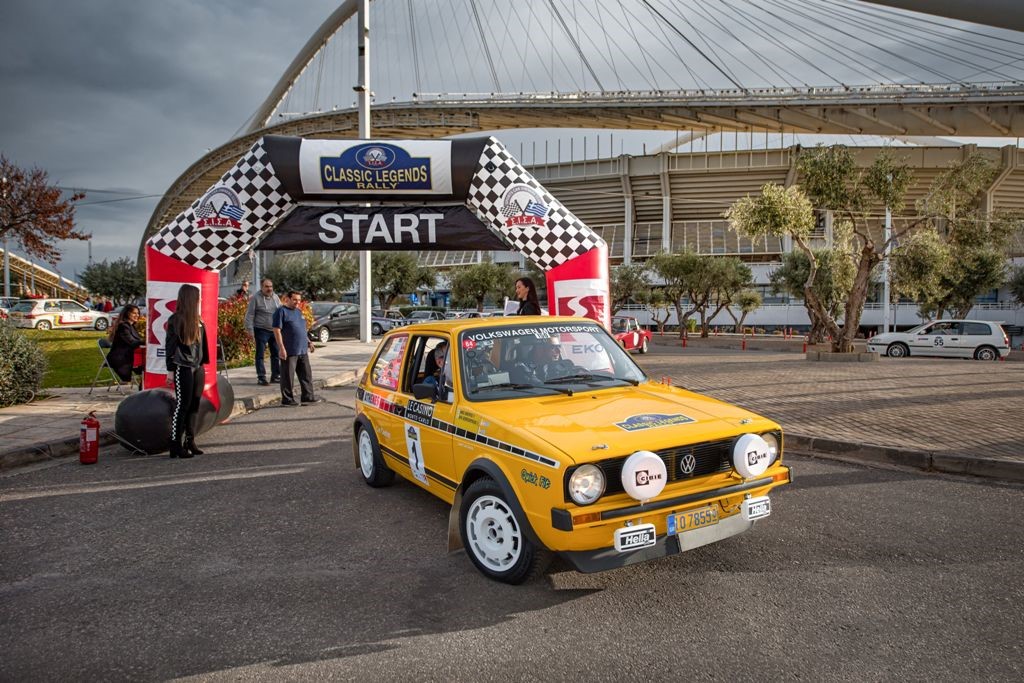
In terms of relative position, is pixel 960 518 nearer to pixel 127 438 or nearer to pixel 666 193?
pixel 127 438

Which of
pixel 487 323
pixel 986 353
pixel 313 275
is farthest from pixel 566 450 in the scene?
pixel 313 275

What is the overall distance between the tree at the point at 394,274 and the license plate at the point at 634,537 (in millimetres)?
41179

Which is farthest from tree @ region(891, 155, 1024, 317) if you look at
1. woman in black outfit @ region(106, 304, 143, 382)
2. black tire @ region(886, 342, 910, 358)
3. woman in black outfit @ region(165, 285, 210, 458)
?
woman in black outfit @ region(106, 304, 143, 382)

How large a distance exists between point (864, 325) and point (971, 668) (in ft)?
187

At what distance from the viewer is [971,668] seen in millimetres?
2680

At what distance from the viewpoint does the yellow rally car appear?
3.17 meters

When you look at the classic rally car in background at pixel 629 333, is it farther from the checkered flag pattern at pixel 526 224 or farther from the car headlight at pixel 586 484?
the car headlight at pixel 586 484

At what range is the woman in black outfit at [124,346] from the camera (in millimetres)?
9516

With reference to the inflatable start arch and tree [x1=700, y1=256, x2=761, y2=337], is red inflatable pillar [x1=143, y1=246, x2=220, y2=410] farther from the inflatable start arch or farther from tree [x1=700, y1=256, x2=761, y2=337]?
tree [x1=700, y1=256, x2=761, y2=337]

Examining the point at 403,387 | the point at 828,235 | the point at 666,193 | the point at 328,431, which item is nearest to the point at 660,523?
the point at 403,387

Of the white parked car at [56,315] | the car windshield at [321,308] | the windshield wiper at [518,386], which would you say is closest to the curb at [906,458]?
the windshield wiper at [518,386]

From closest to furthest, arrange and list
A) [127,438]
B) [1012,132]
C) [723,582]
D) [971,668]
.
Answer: [971,668], [723,582], [127,438], [1012,132]

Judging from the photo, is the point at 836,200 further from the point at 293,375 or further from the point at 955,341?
the point at 293,375

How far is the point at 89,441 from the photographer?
21.2ft
